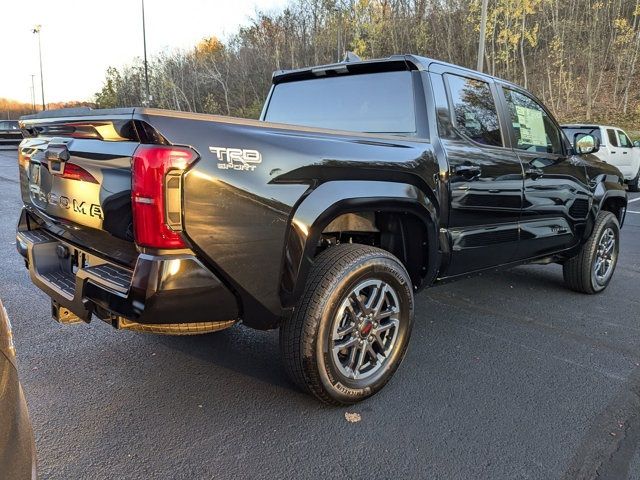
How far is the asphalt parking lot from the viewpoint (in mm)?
2299

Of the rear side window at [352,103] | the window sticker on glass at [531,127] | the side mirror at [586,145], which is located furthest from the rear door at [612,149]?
the rear side window at [352,103]

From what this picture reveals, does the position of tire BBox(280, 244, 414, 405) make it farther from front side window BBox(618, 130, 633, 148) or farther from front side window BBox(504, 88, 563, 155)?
front side window BBox(618, 130, 633, 148)

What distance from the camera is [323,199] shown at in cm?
247

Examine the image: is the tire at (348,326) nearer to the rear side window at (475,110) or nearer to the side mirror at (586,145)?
the rear side window at (475,110)

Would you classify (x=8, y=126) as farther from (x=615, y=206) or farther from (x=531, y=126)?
(x=615, y=206)

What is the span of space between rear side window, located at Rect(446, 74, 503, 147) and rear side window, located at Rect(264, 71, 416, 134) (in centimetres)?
36

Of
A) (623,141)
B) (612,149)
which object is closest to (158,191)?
(612,149)

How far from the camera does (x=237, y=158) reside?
6.98 ft

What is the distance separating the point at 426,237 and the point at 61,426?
230 centimetres

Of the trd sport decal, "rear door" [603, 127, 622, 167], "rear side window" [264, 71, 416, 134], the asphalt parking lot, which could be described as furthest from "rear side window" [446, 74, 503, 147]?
"rear door" [603, 127, 622, 167]

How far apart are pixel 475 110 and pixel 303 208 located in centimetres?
192

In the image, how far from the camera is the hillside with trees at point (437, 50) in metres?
28.0

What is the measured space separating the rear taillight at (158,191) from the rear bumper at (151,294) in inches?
3.8

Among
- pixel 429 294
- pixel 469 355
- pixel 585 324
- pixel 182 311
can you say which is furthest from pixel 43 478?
pixel 585 324
